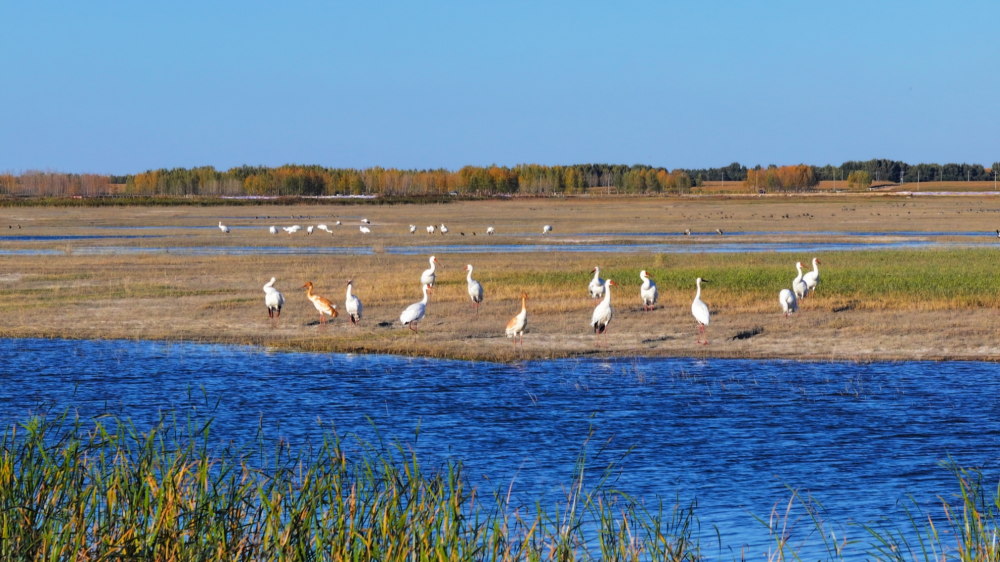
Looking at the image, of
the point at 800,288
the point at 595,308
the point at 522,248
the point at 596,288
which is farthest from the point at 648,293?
the point at 522,248

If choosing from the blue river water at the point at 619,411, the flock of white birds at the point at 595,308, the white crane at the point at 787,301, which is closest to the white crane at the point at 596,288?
the flock of white birds at the point at 595,308

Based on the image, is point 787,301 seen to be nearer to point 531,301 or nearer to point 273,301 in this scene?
point 531,301

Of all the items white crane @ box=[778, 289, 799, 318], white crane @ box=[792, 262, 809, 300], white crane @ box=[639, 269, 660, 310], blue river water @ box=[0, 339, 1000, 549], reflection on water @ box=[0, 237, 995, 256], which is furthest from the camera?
reflection on water @ box=[0, 237, 995, 256]

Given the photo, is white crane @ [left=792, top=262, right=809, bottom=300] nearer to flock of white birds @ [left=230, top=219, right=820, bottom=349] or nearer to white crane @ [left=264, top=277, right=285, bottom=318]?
flock of white birds @ [left=230, top=219, right=820, bottom=349]

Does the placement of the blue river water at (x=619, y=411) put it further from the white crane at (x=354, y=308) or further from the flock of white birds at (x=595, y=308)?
the white crane at (x=354, y=308)

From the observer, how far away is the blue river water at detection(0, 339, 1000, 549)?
12.2 meters

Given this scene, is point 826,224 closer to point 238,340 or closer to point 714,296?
point 714,296

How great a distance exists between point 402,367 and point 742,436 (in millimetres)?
7026

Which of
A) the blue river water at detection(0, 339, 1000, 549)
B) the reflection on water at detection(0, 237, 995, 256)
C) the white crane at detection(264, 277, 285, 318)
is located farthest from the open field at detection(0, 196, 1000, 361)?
the blue river water at detection(0, 339, 1000, 549)

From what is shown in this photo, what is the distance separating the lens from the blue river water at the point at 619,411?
40.0 ft

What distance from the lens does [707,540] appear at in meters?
10.2

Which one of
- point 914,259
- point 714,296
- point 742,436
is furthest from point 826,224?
point 742,436

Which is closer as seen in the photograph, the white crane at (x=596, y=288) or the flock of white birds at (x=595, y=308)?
the flock of white birds at (x=595, y=308)

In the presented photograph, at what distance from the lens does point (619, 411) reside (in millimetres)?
15828
